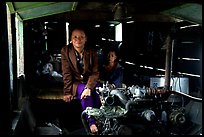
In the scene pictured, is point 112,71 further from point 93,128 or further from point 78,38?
point 93,128

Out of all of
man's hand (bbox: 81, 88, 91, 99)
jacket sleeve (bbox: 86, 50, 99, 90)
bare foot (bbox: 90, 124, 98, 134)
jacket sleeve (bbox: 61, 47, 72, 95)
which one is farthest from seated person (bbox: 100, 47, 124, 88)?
bare foot (bbox: 90, 124, 98, 134)

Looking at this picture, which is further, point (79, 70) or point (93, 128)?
point (79, 70)

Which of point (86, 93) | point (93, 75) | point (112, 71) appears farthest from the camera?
point (112, 71)

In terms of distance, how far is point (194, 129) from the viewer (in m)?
6.23

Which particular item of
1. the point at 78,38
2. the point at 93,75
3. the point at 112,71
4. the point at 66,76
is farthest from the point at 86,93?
the point at 112,71

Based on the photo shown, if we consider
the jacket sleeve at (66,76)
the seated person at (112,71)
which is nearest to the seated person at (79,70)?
the jacket sleeve at (66,76)

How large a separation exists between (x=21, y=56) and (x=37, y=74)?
8.90ft

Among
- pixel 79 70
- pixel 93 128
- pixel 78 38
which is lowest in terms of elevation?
pixel 93 128

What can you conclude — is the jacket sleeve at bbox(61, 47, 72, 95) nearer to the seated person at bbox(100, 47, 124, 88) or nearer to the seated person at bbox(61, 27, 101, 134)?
the seated person at bbox(61, 27, 101, 134)

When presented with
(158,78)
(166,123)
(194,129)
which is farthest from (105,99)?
(158,78)

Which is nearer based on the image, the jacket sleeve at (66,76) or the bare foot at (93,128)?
the bare foot at (93,128)

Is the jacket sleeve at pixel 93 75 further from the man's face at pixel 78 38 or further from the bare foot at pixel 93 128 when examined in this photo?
the bare foot at pixel 93 128

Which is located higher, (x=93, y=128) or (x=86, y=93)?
(x=86, y=93)

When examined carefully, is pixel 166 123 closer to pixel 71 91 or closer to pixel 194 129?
pixel 194 129
